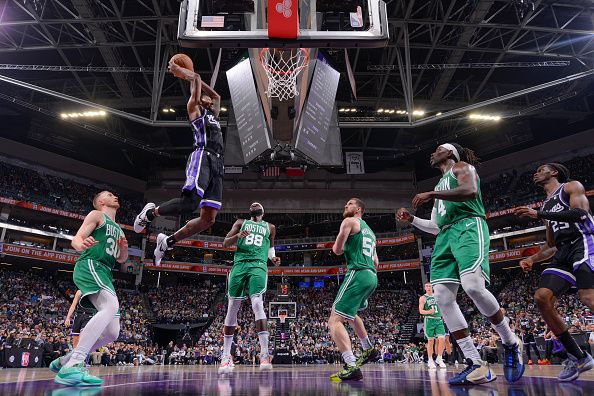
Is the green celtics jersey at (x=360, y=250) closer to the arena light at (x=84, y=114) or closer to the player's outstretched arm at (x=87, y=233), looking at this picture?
the player's outstretched arm at (x=87, y=233)

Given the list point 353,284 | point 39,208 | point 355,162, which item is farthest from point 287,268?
point 353,284

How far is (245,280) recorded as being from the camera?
6.94 metres

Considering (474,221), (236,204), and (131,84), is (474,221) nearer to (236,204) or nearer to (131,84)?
(131,84)

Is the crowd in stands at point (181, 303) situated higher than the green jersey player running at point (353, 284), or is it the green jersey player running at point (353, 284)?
Answer: the crowd in stands at point (181, 303)

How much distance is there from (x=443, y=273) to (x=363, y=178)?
3212 cm

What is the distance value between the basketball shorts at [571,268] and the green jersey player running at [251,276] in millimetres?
3737

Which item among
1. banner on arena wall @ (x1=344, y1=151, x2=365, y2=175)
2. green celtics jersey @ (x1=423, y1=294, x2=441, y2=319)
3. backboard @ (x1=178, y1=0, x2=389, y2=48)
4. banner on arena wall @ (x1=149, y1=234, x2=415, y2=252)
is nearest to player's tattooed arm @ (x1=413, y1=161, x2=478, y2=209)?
backboard @ (x1=178, y1=0, x2=389, y2=48)

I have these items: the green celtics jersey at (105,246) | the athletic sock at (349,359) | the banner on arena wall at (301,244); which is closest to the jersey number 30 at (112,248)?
the green celtics jersey at (105,246)

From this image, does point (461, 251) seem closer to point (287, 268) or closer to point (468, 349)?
point (468, 349)

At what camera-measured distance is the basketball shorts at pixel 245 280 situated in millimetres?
6840

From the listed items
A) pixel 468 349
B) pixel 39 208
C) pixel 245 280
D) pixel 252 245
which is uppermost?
pixel 39 208

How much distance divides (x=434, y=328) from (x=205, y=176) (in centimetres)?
729

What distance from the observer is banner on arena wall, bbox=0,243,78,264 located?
25.9m

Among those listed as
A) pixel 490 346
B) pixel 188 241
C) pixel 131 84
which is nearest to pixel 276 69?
pixel 490 346
